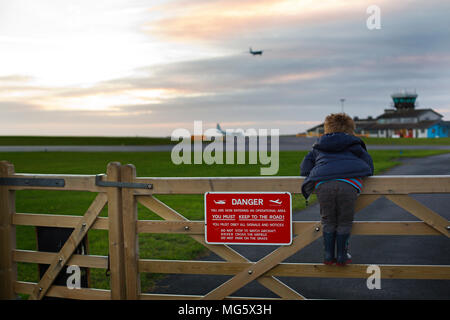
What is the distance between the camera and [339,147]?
16.0 ft

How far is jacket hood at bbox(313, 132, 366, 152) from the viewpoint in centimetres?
486

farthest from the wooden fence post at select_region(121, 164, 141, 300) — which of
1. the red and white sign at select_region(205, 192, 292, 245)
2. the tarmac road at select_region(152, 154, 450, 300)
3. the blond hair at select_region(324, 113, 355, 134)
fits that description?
the blond hair at select_region(324, 113, 355, 134)

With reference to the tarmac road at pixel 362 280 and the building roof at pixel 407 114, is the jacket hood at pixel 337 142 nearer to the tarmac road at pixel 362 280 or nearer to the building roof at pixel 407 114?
the tarmac road at pixel 362 280

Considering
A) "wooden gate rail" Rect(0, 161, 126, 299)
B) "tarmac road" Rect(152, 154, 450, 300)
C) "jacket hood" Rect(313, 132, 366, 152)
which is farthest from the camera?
"tarmac road" Rect(152, 154, 450, 300)

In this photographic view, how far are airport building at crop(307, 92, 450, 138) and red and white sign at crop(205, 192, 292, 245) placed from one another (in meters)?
103

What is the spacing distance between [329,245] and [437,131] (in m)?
116

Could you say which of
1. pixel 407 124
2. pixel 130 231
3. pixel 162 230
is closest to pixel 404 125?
pixel 407 124

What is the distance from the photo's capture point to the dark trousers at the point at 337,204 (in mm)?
4738

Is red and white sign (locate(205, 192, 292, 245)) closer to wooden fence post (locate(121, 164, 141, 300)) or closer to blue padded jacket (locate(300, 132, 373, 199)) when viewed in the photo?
blue padded jacket (locate(300, 132, 373, 199))

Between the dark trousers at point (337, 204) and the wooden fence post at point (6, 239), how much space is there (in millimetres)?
4076

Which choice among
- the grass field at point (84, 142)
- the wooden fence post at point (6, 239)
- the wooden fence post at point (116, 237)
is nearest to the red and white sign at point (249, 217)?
the wooden fence post at point (116, 237)
